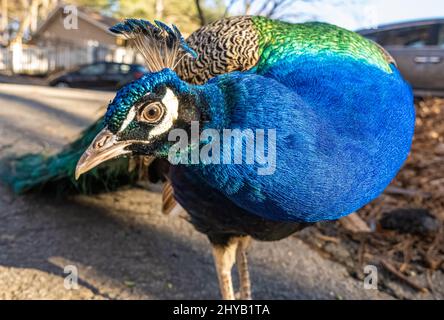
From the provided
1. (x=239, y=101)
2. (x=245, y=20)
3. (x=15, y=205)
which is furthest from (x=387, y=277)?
(x=15, y=205)

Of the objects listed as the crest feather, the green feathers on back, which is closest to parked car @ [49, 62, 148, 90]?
the green feathers on back

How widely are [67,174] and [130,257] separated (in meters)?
0.65

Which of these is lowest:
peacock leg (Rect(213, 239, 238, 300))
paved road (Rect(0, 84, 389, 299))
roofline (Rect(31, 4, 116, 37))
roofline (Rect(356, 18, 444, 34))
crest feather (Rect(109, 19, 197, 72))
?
paved road (Rect(0, 84, 389, 299))

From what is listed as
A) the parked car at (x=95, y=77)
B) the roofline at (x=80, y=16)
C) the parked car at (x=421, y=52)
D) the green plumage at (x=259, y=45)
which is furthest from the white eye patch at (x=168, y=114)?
the roofline at (x=80, y=16)

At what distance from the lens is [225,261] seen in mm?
2027

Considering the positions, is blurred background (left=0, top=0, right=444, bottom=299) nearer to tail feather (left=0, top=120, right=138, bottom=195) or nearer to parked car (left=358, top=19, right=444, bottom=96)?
tail feather (left=0, top=120, right=138, bottom=195)

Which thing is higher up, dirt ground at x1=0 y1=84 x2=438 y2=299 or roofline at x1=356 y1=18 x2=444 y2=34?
roofline at x1=356 y1=18 x2=444 y2=34

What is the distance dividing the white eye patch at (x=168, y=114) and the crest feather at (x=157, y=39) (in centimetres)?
19

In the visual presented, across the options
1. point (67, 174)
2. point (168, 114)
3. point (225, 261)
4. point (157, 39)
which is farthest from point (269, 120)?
Answer: point (67, 174)

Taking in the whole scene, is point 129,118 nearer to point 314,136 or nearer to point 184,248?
point 314,136

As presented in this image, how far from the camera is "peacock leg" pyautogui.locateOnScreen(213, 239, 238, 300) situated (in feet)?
6.57

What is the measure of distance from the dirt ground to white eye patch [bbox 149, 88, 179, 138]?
133 cm

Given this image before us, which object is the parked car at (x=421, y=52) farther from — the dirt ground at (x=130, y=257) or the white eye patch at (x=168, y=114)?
the white eye patch at (x=168, y=114)

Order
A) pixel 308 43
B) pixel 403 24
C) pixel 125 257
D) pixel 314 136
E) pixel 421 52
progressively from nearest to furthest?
pixel 314 136 < pixel 308 43 < pixel 125 257 < pixel 421 52 < pixel 403 24
